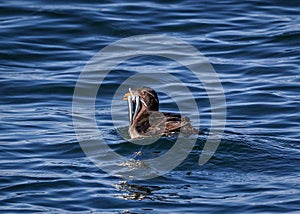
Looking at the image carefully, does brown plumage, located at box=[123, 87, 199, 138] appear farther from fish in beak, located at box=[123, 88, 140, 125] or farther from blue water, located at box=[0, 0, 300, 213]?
blue water, located at box=[0, 0, 300, 213]

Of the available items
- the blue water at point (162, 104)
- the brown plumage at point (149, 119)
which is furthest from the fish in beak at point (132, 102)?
the blue water at point (162, 104)

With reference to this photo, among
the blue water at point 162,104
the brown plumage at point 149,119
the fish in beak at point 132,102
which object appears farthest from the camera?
the fish in beak at point 132,102

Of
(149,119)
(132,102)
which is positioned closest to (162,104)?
(132,102)

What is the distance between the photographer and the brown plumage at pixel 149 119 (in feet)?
39.9

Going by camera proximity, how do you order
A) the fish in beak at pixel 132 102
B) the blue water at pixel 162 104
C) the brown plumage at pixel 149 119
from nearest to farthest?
the blue water at pixel 162 104
the brown plumage at pixel 149 119
the fish in beak at pixel 132 102

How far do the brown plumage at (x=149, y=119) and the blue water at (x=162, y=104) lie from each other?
0.22 metres

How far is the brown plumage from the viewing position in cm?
1216

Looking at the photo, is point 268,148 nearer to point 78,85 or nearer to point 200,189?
point 200,189

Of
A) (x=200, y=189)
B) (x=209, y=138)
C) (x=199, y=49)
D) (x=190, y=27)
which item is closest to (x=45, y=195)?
(x=200, y=189)

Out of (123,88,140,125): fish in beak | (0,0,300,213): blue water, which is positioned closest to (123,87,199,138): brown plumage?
(123,88,140,125): fish in beak

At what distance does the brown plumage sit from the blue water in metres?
0.22

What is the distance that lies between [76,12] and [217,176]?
982 centimetres

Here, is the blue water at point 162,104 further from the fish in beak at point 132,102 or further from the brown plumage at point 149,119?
the fish in beak at point 132,102

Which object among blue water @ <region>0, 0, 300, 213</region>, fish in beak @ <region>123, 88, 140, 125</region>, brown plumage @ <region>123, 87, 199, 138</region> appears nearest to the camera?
blue water @ <region>0, 0, 300, 213</region>
